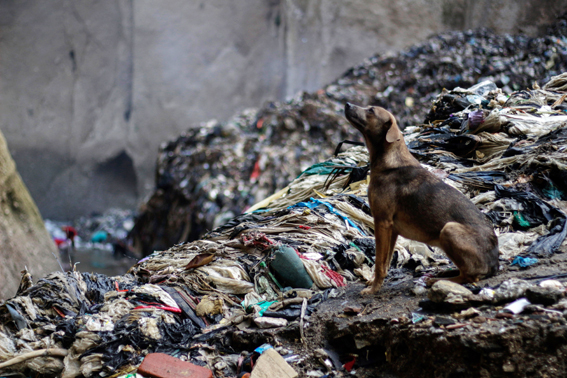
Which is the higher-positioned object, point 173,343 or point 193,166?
point 173,343

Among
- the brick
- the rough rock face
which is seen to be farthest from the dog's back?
the rough rock face

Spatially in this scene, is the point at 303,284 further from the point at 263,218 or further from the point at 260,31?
the point at 260,31

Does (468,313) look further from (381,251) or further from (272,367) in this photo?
(272,367)

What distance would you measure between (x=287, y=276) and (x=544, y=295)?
142cm

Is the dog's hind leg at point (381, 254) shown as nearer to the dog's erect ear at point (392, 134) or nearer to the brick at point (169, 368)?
the dog's erect ear at point (392, 134)

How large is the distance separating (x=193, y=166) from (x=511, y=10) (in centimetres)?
834

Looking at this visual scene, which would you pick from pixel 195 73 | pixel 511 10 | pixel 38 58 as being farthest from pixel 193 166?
pixel 511 10

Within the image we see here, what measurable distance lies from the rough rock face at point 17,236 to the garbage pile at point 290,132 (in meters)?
2.33

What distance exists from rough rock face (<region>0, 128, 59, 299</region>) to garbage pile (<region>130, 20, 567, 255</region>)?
7.63 ft

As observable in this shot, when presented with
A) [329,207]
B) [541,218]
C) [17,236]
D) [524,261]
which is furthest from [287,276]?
[17,236]

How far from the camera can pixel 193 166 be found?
812cm

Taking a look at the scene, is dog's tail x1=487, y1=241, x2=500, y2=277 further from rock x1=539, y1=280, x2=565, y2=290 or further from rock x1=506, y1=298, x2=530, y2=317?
rock x1=506, y1=298, x2=530, y2=317

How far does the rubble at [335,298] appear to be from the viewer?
171 centimetres

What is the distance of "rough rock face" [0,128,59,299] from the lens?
4.79 metres
